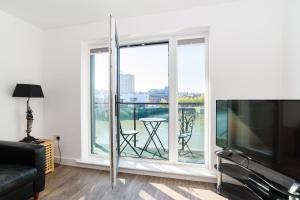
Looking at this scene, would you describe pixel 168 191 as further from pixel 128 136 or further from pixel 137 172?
pixel 128 136

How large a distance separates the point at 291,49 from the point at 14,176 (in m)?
3.23

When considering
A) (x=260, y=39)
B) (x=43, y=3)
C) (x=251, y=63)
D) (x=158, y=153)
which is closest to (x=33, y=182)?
(x=158, y=153)

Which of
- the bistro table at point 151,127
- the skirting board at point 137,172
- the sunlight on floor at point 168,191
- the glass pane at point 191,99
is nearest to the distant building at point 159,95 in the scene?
the glass pane at point 191,99

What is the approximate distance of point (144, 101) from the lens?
3.09 m

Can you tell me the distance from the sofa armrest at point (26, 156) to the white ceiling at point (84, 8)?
1.86 m

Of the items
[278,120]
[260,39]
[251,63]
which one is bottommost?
[278,120]

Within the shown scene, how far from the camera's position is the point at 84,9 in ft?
8.59

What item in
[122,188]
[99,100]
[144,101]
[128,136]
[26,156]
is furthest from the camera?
[99,100]

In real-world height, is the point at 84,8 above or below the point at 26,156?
above

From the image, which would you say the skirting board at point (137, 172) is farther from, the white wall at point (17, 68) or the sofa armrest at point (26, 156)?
the sofa armrest at point (26, 156)

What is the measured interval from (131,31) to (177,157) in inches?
83.8

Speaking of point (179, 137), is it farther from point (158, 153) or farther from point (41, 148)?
point (41, 148)

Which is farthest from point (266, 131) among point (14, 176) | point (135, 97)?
point (14, 176)

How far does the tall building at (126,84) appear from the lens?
315 centimetres
